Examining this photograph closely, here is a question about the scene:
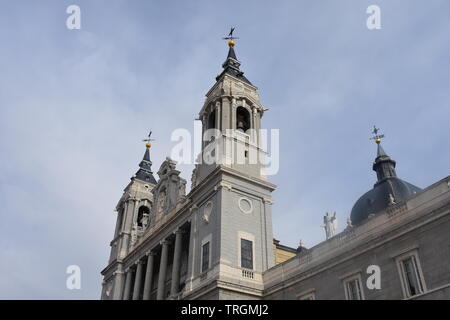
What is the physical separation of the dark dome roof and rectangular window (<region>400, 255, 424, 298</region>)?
32945 mm

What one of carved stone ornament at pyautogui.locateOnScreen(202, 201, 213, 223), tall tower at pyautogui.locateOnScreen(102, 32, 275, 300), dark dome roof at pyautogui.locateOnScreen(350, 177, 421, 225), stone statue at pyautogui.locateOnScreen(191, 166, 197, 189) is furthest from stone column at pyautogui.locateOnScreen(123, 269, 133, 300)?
dark dome roof at pyautogui.locateOnScreen(350, 177, 421, 225)

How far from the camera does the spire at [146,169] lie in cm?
5712

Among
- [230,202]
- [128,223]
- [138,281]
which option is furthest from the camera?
[128,223]

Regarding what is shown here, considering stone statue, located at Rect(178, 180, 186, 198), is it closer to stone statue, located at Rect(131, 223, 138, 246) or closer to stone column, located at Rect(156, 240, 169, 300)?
stone column, located at Rect(156, 240, 169, 300)

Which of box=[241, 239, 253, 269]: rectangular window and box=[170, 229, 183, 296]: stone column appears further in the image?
box=[170, 229, 183, 296]: stone column

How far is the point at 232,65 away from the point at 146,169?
2127 cm

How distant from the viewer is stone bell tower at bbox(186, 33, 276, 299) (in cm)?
2970

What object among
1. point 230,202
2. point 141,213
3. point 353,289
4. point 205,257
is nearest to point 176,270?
point 205,257

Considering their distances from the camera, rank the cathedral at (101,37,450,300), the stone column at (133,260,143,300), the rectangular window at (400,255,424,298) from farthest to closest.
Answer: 1. the stone column at (133,260,143,300)
2. the cathedral at (101,37,450,300)
3. the rectangular window at (400,255,424,298)

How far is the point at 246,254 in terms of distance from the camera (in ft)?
102

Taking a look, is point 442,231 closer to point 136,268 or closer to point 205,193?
point 205,193

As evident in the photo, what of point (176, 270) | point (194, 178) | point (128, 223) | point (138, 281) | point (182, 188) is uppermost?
point (128, 223)

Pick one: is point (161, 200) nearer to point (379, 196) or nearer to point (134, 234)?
point (134, 234)
